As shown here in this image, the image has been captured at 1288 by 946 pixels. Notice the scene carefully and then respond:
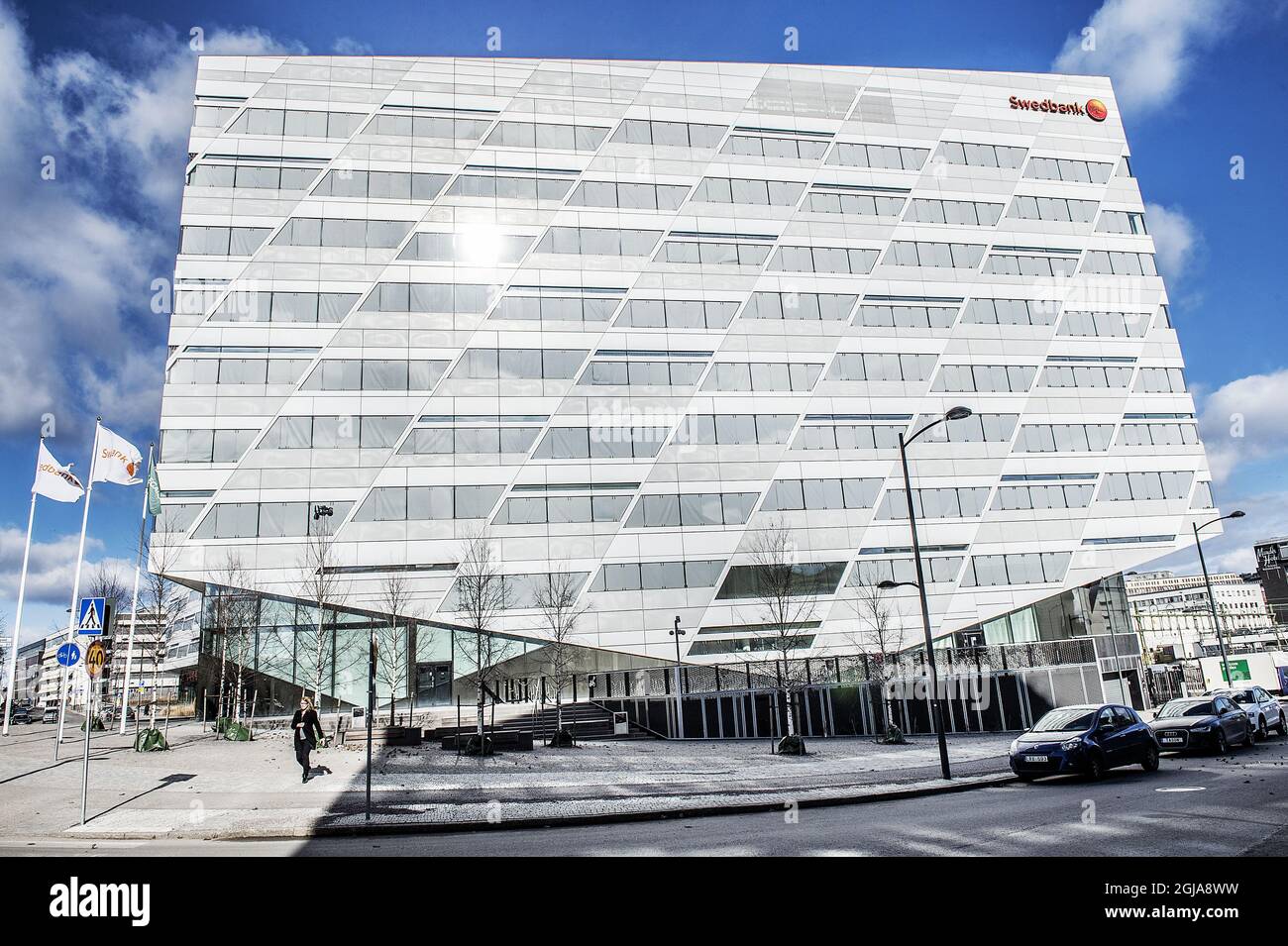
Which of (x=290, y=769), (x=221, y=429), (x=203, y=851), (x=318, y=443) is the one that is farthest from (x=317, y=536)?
(x=203, y=851)

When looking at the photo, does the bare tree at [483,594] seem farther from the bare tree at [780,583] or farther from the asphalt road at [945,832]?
the asphalt road at [945,832]

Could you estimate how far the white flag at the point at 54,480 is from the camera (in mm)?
29297

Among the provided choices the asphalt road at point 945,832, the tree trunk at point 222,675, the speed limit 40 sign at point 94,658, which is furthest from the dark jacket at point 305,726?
the tree trunk at point 222,675

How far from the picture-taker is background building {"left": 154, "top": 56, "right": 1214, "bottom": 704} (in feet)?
133

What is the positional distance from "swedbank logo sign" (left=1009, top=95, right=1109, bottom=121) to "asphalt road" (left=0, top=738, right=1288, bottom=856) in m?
51.8

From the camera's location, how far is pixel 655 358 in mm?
44969

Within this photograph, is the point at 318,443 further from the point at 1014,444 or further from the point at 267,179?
the point at 1014,444

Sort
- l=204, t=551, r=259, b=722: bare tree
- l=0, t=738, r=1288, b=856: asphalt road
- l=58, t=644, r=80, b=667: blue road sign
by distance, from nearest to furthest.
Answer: l=0, t=738, r=1288, b=856: asphalt road
l=58, t=644, r=80, b=667: blue road sign
l=204, t=551, r=259, b=722: bare tree

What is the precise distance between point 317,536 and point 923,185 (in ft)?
140

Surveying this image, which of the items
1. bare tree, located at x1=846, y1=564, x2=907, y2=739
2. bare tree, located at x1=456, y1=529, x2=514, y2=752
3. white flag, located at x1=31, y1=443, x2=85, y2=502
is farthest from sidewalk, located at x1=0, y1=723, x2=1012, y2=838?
bare tree, located at x1=846, y1=564, x2=907, y2=739

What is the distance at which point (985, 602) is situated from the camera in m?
45.9

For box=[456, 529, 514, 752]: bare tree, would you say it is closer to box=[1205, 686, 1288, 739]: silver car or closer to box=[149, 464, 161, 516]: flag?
box=[149, 464, 161, 516]: flag

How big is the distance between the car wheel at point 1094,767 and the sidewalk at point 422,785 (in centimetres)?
175

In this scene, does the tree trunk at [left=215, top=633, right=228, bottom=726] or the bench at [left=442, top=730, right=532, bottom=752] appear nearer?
the bench at [left=442, top=730, right=532, bottom=752]
